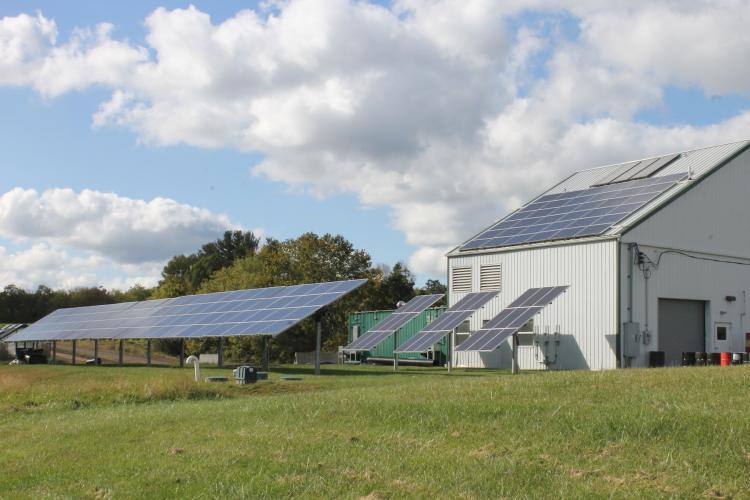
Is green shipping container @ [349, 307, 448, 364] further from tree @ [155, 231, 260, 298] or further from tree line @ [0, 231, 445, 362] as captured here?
tree @ [155, 231, 260, 298]

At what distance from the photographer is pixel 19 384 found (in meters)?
26.4

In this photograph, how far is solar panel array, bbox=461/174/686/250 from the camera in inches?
1303

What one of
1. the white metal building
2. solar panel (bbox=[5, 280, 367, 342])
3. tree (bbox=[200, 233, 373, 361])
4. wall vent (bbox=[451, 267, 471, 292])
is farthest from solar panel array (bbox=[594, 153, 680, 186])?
tree (bbox=[200, 233, 373, 361])

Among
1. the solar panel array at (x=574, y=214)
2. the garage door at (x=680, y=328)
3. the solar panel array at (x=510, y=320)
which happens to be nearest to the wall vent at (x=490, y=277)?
the solar panel array at (x=574, y=214)

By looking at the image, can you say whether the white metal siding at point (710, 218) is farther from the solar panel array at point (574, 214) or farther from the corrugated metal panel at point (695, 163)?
the solar panel array at point (574, 214)

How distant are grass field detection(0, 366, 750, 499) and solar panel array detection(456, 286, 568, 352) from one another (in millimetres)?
11238

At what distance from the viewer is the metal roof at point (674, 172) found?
1273 inches

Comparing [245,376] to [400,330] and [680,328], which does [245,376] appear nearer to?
[680,328]

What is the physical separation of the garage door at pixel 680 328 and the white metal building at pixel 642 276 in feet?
0.13

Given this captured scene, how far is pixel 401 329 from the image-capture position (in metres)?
45.1

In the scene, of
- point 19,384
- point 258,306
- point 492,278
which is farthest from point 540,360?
point 19,384

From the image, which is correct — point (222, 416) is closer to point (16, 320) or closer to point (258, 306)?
point (258, 306)

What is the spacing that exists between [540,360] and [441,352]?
854 centimetres

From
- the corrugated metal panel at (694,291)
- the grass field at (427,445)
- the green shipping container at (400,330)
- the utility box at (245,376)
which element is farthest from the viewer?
the green shipping container at (400,330)
